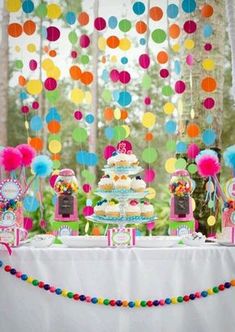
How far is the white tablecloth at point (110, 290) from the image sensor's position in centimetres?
211

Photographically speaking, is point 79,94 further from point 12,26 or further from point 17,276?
point 17,276

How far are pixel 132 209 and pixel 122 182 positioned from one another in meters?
0.13

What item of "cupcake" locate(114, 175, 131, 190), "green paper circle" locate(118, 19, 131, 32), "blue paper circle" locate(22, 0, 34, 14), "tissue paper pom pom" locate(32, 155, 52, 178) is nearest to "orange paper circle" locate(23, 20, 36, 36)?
"blue paper circle" locate(22, 0, 34, 14)

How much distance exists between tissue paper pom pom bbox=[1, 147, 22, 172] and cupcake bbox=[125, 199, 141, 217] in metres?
0.54

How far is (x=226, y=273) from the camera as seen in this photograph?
7.23 feet

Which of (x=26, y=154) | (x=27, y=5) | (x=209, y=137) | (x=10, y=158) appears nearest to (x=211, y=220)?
(x=209, y=137)

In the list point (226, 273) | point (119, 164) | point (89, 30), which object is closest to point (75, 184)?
point (119, 164)

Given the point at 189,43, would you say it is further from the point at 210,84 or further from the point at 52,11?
the point at 52,11

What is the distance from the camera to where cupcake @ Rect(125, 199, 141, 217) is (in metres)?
2.25

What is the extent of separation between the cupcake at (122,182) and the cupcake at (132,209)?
0.08m

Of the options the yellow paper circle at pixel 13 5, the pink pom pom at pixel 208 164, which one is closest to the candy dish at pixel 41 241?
the pink pom pom at pixel 208 164

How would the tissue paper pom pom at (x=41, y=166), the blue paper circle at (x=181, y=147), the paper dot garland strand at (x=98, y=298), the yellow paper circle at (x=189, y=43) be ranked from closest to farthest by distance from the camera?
1. the paper dot garland strand at (x=98, y=298)
2. the tissue paper pom pom at (x=41, y=166)
3. the blue paper circle at (x=181, y=147)
4. the yellow paper circle at (x=189, y=43)

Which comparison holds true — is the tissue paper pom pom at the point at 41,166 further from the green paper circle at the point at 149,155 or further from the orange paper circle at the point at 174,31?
the orange paper circle at the point at 174,31

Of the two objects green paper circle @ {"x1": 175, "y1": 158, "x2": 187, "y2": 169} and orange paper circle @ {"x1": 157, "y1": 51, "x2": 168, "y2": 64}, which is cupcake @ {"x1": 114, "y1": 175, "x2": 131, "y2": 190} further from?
orange paper circle @ {"x1": 157, "y1": 51, "x2": 168, "y2": 64}
